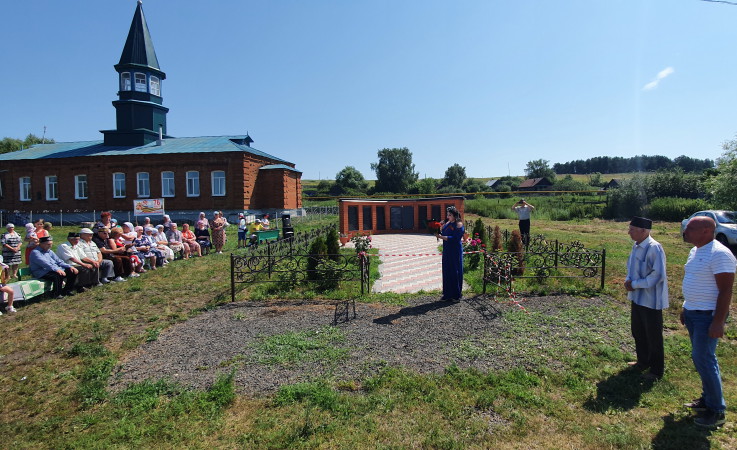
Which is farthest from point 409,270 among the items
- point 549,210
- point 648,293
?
point 549,210

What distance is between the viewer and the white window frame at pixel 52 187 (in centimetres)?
3034

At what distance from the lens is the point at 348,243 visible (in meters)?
16.3

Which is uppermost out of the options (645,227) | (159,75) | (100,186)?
(159,75)

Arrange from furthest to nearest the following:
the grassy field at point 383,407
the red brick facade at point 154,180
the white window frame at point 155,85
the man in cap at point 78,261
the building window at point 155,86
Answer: the building window at point 155,86
the white window frame at point 155,85
the red brick facade at point 154,180
the man in cap at point 78,261
the grassy field at point 383,407

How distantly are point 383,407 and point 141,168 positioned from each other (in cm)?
3098

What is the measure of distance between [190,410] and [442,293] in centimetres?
503

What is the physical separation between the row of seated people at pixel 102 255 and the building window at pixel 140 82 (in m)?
24.0

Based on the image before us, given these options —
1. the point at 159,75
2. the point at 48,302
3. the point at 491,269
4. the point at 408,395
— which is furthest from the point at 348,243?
the point at 159,75

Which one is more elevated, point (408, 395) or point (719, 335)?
point (719, 335)

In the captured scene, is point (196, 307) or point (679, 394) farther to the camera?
point (196, 307)

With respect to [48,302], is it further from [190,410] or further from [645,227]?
[645,227]

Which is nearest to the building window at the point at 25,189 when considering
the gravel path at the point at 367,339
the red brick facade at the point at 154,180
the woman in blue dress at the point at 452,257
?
the red brick facade at the point at 154,180

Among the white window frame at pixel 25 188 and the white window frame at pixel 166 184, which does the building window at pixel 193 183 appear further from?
the white window frame at pixel 25 188

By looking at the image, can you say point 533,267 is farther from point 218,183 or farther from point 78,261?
point 218,183
